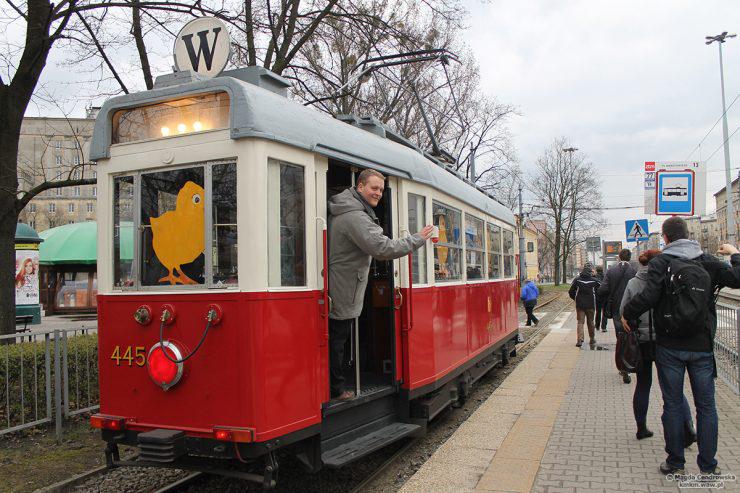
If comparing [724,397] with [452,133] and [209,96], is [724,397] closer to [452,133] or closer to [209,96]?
[209,96]

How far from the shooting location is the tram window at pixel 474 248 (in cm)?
740

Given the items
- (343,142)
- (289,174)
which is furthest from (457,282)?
(289,174)

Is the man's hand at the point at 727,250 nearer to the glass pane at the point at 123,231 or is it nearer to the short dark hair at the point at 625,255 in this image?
the glass pane at the point at 123,231

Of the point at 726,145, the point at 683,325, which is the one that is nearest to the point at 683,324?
the point at 683,325

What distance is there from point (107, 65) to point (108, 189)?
655 cm

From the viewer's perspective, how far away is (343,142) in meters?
4.75

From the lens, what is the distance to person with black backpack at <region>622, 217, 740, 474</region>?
4.25m

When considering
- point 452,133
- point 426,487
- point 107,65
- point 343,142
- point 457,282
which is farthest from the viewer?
point 452,133

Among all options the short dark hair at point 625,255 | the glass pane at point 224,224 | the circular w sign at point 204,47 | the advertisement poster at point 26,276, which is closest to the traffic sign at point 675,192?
the short dark hair at point 625,255

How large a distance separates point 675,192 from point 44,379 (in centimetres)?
830

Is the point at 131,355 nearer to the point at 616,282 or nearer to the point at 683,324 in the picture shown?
the point at 683,324

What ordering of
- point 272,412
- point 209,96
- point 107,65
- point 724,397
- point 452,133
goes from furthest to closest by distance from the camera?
point 452,133, point 107,65, point 724,397, point 209,96, point 272,412

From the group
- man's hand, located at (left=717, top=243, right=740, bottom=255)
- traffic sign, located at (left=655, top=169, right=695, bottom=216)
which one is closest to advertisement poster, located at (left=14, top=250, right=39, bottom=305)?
traffic sign, located at (left=655, top=169, right=695, bottom=216)

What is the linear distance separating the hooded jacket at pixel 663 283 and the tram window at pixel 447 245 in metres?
2.07
